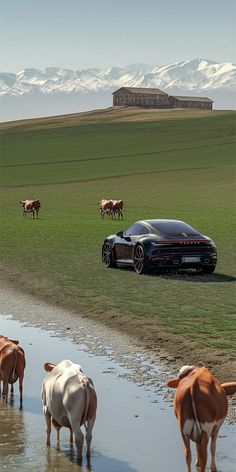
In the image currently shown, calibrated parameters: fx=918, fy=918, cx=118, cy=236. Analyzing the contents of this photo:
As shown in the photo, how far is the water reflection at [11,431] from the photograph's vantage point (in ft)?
Result: 32.0

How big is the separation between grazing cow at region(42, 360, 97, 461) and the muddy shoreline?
2.40 meters

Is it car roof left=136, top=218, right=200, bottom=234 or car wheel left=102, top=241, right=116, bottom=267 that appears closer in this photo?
car roof left=136, top=218, right=200, bottom=234

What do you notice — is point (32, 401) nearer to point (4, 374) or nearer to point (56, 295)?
point (4, 374)

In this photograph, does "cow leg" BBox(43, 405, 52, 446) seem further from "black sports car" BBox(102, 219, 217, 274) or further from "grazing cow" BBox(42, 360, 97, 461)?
"black sports car" BBox(102, 219, 217, 274)

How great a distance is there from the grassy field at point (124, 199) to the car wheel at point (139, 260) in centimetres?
28

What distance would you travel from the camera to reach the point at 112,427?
418 inches

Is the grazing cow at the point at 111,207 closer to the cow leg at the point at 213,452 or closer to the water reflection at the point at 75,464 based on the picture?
the water reflection at the point at 75,464

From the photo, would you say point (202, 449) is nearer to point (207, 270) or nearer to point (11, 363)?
point (11, 363)

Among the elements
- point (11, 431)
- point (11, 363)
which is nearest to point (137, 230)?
point (11, 363)

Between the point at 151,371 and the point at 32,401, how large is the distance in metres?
2.01

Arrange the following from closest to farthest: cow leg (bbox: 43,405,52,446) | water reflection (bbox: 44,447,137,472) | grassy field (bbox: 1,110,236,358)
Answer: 1. water reflection (bbox: 44,447,137,472)
2. cow leg (bbox: 43,405,52,446)
3. grassy field (bbox: 1,110,236,358)

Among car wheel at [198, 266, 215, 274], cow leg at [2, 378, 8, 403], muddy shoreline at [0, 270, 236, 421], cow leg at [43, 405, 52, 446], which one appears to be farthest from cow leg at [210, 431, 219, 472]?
car wheel at [198, 266, 215, 274]

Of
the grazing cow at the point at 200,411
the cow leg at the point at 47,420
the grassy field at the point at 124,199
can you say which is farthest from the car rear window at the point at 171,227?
the grazing cow at the point at 200,411

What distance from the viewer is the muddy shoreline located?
43.7 ft
